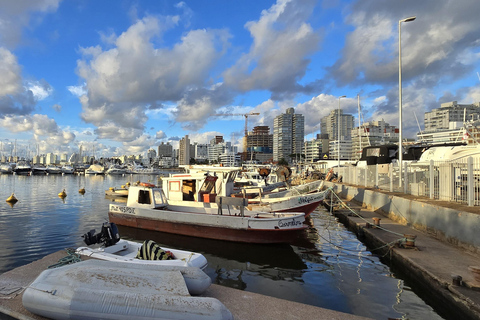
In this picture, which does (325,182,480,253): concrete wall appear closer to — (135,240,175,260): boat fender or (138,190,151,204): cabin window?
(135,240,175,260): boat fender

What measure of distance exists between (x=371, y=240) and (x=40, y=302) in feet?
38.0

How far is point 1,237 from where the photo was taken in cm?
1425

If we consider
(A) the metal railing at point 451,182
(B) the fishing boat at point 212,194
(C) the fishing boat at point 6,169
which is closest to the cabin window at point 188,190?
(B) the fishing boat at point 212,194

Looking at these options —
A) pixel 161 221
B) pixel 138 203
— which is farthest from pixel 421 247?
pixel 138 203

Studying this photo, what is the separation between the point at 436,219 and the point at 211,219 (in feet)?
29.9

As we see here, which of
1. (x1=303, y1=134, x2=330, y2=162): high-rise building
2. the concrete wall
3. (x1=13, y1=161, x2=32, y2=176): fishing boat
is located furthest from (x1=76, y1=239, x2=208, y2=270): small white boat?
(x1=303, y1=134, x2=330, y2=162): high-rise building

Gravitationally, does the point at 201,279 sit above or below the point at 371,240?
above

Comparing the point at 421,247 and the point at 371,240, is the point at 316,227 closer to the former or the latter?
the point at 371,240

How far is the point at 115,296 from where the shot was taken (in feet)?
13.7

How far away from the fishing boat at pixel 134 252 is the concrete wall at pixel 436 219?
8.06 meters

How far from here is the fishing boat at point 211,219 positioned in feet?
39.7

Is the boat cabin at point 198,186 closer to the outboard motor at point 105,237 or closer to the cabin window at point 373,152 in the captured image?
the outboard motor at point 105,237

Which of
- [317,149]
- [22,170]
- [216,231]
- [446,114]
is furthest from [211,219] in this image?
[317,149]

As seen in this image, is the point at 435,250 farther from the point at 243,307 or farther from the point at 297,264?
the point at 243,307
